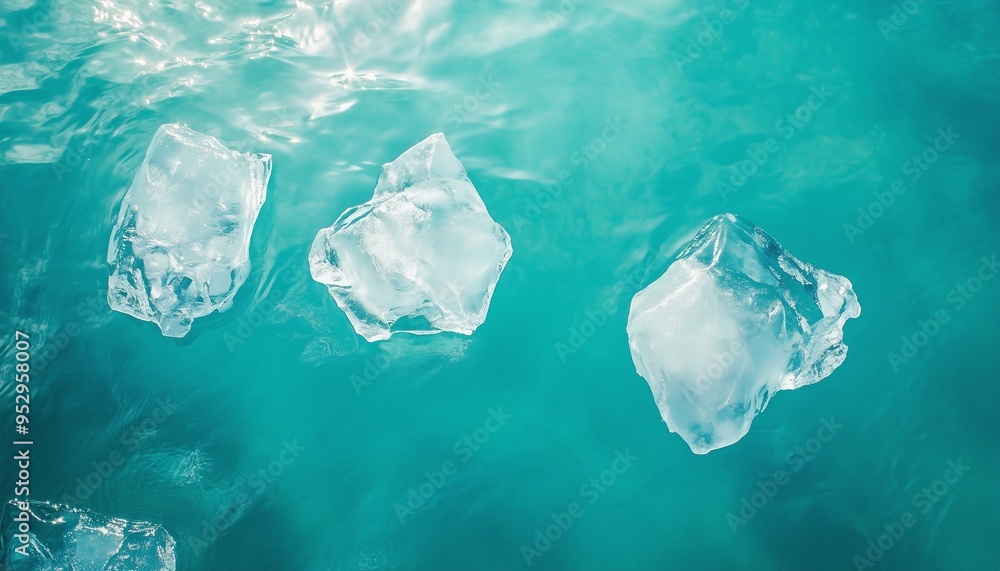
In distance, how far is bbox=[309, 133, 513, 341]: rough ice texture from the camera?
338cm

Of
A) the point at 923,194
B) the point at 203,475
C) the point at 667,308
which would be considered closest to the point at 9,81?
the point at 203,475

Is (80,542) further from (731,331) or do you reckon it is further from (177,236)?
(731,331)

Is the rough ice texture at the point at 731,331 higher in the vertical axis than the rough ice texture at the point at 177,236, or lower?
lower

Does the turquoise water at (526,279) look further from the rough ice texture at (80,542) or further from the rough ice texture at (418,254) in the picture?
the rough ice texture at (418,254)

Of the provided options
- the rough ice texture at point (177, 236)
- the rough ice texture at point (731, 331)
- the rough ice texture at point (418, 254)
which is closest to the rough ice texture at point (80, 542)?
the rough ice texture at point (177, 236)

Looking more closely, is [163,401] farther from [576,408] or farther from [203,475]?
[576,408]

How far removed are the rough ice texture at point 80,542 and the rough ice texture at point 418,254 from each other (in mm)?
1817

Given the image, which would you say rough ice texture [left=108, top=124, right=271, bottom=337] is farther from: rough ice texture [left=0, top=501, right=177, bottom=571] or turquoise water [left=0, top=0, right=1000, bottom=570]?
rough ice texture [left=0, top=501, right=177, bottom=571]

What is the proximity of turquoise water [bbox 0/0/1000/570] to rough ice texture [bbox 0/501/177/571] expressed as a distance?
9cm

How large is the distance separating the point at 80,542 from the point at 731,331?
163 inches

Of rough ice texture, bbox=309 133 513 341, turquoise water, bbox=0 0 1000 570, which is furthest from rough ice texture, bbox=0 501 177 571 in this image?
rough ice texture, bbox=309 133 513 341

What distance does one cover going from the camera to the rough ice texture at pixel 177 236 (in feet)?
11.4

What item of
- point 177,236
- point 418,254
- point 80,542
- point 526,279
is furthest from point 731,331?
point 80,542

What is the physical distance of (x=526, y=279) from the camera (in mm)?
3689
